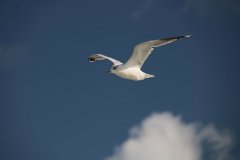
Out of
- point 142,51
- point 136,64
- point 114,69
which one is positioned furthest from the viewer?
point 114,69

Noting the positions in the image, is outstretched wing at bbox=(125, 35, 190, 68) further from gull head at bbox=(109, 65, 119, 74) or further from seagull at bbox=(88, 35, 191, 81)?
gull head at bbox=(109, 65, 119, 74)

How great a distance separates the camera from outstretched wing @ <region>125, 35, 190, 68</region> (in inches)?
342

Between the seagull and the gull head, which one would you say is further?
the gull head

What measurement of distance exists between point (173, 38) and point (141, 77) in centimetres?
98

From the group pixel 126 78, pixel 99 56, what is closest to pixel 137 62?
pixel 126 78

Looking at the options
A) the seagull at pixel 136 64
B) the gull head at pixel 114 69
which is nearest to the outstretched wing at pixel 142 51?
the seagull at pixel 136 64

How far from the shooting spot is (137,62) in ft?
30.6

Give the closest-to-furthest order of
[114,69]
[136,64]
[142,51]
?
[142,51] < [136,64] < [114,69]

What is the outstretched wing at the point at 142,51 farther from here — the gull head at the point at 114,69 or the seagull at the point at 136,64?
the gull head at the point at 114,69

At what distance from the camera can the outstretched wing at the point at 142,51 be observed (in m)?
8.68

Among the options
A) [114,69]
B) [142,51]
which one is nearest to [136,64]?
[142,51]

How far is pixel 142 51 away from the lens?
910 cm

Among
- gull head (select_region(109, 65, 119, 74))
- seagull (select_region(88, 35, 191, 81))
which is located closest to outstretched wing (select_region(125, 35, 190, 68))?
seagull (select_region(88, 35, 191, 81))

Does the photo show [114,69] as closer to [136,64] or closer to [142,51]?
[136,64]
